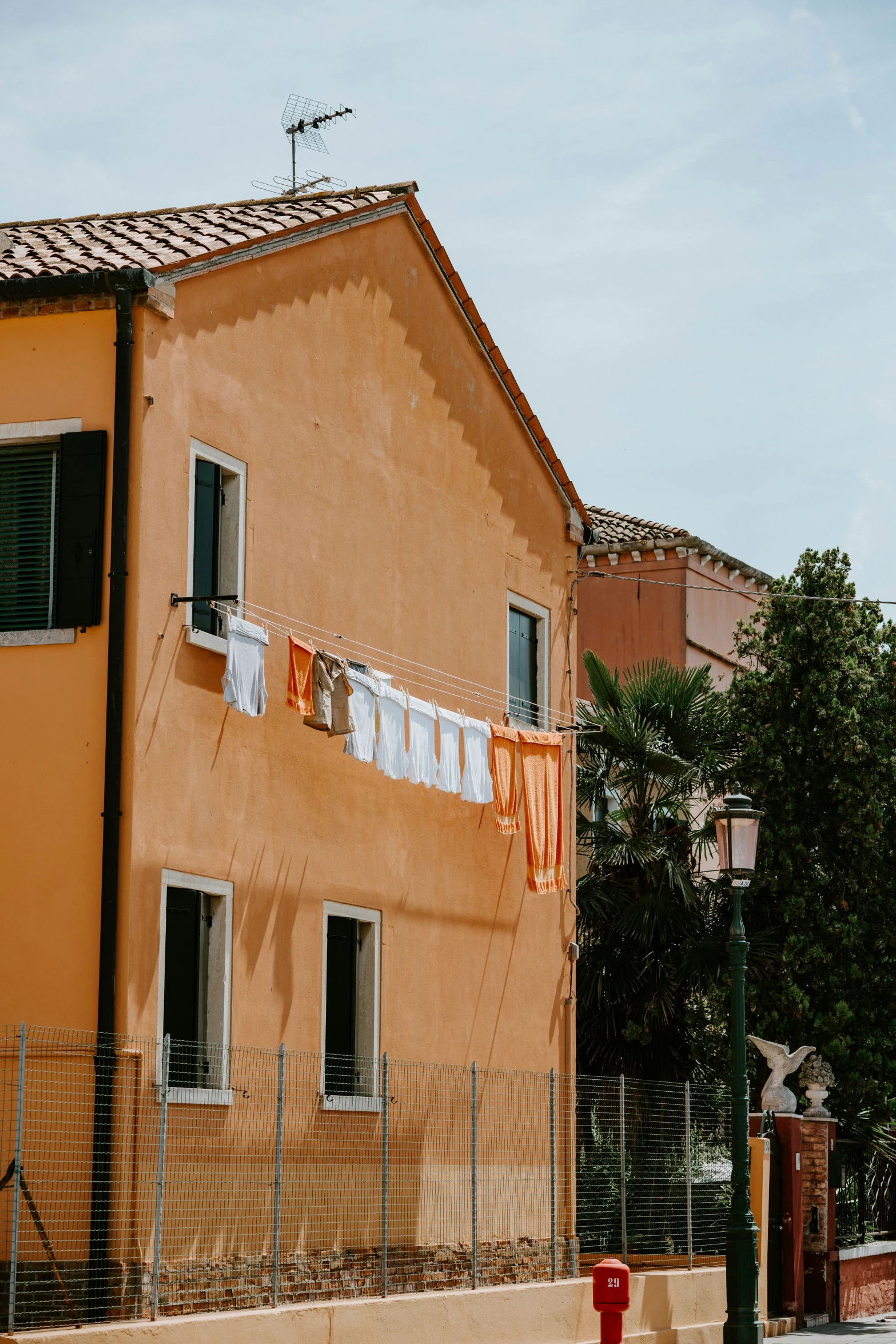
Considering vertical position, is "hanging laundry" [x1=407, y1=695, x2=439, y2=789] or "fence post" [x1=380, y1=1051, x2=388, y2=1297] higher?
"hanging laundry" [x1=407, y1=695, x2=439, y2=789]

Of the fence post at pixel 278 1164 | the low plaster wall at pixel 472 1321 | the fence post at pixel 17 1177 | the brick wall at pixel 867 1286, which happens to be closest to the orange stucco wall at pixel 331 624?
the fence post at pixel 278 1164

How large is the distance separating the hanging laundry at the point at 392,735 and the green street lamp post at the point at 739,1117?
2.90 meters

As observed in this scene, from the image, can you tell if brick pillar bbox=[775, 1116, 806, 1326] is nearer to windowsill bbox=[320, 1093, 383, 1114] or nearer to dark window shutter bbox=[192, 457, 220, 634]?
windowsill bbox=[320, 1093, 383, 1114]

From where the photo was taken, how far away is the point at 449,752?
630 inches

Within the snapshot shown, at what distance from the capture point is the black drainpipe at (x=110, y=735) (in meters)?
12.1

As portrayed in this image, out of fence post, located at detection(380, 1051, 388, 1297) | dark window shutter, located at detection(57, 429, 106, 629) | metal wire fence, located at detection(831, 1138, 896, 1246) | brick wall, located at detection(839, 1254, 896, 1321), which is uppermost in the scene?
dark window shutter, located at detection(57, 429, 106, 629)

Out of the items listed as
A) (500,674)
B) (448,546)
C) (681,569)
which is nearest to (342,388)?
(448,546)

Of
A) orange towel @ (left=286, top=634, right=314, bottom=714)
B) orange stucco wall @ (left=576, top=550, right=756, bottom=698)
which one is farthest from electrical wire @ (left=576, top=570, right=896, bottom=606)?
orange towel @ (left=286, top=634, right=314, bottom=714)

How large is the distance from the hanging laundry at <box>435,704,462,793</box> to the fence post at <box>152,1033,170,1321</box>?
14.1 ft

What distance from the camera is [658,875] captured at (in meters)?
22.4

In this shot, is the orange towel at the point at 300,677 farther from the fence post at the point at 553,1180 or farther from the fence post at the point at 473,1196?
the fence post at the point at 553,1180

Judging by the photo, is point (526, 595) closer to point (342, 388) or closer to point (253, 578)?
point (342, 388)

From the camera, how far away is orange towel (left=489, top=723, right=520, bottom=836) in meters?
16.8

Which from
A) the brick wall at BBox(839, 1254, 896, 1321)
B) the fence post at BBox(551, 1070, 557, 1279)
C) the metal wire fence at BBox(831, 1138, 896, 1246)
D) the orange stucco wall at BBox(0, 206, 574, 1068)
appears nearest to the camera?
the orange stucco wall at BBox(0, 206, 574, 1068)
